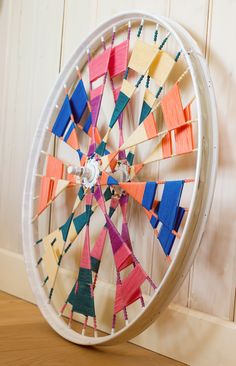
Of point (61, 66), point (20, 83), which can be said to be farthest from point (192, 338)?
point (20, 83)

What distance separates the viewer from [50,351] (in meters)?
1.19

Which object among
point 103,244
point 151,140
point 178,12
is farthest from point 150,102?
point 103,244

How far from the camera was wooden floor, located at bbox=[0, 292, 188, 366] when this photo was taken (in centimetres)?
113

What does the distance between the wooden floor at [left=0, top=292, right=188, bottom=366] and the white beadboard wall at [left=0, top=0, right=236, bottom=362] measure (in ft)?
0.51

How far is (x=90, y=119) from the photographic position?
1.43 metres

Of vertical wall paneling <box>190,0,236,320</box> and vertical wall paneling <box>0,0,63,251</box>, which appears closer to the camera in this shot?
vertical wall paneling <box>190,0,236,320</box>

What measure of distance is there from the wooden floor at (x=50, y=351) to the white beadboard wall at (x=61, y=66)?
0.51 ft

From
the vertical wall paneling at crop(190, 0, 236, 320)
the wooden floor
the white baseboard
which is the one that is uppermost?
the vertical wall paneling at crop(190, 0, 236, 320)

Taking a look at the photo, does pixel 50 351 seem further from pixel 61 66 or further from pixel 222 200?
pixel 61 66

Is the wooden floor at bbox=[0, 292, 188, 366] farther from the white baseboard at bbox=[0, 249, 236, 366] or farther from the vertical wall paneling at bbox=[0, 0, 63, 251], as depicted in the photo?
the vertical wall paneling at bbox=[0, 0, 63, 251]

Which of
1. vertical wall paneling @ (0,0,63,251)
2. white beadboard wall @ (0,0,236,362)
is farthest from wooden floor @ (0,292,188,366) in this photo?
vertical wall paneling @ (0,0,63,251)

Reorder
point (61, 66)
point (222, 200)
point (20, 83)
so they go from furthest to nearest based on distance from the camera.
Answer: point (20, 83), point (61, 66), point (222, 200)

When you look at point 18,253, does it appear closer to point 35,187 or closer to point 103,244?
point 35,187

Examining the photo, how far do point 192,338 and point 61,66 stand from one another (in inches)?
35.6
